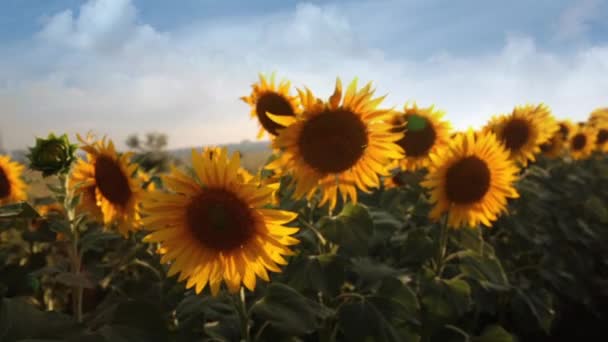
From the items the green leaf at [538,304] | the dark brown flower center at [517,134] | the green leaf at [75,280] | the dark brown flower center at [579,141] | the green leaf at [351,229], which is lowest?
the green leaf at [538,304]

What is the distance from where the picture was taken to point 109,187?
99.6 inches

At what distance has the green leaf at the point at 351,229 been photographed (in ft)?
7.43

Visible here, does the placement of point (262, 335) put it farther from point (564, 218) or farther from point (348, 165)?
point (564, 218)

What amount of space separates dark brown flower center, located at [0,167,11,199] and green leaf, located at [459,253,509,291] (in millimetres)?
3658

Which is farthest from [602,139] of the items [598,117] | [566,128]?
[598,117]

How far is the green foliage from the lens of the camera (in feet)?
6.48

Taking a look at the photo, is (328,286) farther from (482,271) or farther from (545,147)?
(545,147)

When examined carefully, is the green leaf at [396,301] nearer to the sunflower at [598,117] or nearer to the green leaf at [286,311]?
the green leaf at [286,311]

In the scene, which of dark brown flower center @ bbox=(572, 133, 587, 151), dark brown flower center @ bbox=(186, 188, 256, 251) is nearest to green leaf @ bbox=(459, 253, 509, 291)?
dark brown flower center @ bbox=(186, 188, 256, 251)

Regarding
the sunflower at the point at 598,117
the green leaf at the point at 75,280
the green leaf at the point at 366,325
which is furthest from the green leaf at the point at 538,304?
the sunflower at the point at 598,117

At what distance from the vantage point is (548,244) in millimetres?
4645

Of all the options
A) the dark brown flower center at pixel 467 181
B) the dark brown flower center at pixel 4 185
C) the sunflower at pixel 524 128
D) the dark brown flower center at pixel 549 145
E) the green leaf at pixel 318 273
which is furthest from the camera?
the dark brown flower center at pixel 549 145

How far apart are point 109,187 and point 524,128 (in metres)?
4.13

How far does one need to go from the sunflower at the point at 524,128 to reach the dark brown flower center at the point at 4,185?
4577 mm
